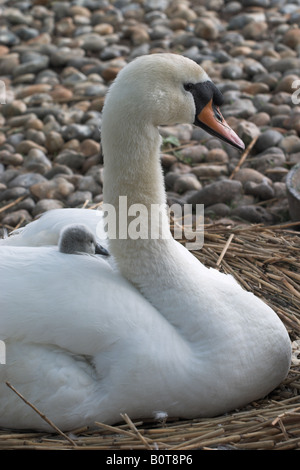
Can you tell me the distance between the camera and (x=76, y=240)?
3.17m

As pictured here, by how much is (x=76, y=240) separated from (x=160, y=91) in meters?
0.81

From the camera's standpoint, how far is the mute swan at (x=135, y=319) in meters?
2.75

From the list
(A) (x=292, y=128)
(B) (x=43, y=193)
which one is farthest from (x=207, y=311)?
(A) (x=292, y=128)

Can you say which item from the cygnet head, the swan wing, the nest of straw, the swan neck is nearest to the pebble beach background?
the swan wing

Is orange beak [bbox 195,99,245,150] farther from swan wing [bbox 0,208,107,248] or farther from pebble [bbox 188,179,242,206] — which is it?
pebble [bbox 188,179,242,206]

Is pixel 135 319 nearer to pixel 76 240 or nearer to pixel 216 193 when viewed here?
pixel 76 240

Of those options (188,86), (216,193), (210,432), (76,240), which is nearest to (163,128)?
(216,193)

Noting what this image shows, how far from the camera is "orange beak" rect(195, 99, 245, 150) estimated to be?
294 cm

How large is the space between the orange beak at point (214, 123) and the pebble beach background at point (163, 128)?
6.43 feet

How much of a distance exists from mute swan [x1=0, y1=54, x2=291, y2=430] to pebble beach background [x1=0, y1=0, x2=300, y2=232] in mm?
1884

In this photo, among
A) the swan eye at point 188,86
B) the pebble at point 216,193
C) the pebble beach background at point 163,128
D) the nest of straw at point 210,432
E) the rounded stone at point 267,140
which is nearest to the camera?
the nest of straw at point 210,432

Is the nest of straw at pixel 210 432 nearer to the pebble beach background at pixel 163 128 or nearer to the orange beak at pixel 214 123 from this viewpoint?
the orange beak at pixel 214 123

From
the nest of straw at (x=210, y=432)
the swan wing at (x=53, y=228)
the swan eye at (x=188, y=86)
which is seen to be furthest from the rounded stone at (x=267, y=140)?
the swan eye at (x=188, y=86)

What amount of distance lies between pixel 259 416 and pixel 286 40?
647cm
